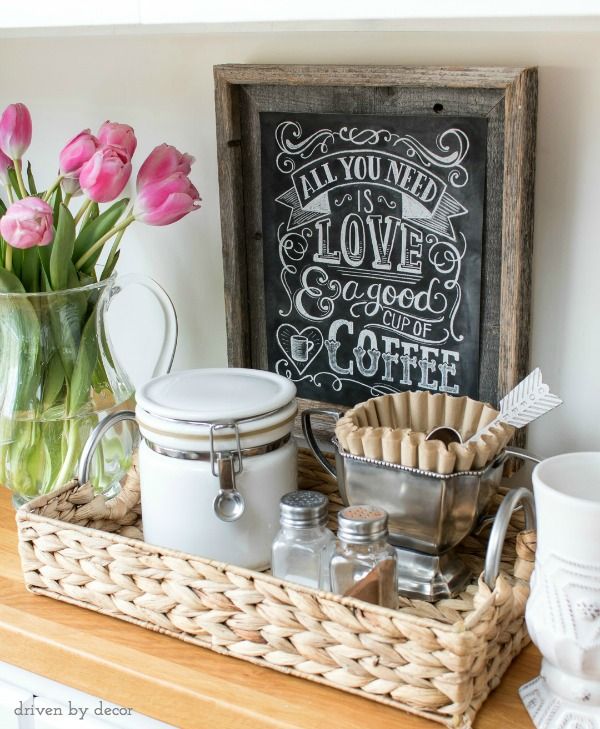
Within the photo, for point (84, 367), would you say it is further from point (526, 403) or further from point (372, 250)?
point (526, 403)

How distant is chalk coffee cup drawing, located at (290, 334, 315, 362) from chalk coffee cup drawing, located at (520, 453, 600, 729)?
38cm

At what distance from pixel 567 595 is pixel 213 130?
0.64 metres

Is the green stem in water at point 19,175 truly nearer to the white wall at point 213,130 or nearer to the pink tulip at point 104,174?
the pink tulip at point 104,174

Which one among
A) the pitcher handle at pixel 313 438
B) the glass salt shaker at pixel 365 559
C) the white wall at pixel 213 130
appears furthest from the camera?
the pitcher handle at pixel 313 438

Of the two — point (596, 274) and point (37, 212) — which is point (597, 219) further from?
point (37, 212)

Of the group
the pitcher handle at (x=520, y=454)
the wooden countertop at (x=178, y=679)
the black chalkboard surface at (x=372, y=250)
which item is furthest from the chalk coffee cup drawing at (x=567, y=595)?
the black chalkboard surface at (x=372, y=250)

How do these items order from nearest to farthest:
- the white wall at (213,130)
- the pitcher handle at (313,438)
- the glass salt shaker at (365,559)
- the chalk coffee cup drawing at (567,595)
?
the chalk coffee cup drawing at (567,595) → the glass salt shaker at (365,559) → the white wall at (213,130) → the pitcher handle at (313,438)

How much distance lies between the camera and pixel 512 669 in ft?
2.57

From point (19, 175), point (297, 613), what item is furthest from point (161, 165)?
point (297, 613)

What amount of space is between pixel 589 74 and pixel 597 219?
123 mm

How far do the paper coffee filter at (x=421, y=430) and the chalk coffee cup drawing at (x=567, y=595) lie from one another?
0.31ft

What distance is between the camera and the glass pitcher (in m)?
0.99

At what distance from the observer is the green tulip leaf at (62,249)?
3.14 feet

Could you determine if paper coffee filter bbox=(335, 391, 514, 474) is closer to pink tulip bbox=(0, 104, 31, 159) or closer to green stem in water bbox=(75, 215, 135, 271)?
green stem in water bbox=(75, 215, 135, 271)
